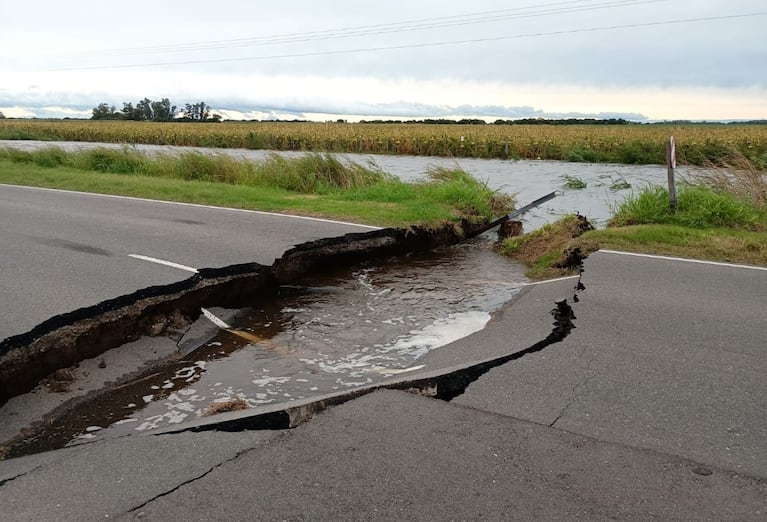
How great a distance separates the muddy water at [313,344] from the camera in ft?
15.7

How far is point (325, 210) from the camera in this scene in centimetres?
1216

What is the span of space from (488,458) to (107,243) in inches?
281

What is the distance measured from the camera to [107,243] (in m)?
8.94

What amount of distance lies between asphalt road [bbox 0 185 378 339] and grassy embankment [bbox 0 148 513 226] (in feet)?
3.55

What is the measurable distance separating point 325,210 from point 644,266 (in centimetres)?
603

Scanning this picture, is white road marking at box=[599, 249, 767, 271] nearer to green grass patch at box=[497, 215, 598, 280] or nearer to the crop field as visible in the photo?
green grass patch at box=[497, 215, 598, 280]

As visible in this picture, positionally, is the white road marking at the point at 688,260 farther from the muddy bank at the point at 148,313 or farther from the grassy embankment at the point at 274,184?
the muddy bank at the point at 148,313

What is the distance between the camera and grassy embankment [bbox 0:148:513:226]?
41.1ft

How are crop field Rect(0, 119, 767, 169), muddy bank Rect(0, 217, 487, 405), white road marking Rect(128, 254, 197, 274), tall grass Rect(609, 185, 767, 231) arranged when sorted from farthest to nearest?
crop field Rect(0, 119, 767, 169) < tall grass Rect(609, 185, 767, 231) < white road marking Rect(128, 254, 197, 274) < muddy bank Rect(0, 217, 487, 405)

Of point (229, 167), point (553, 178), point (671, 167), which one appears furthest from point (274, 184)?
point (553, 178)

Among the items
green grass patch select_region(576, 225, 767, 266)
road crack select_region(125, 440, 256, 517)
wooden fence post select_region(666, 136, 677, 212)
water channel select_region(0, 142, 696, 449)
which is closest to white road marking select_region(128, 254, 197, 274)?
water channel select_region(0, 142, 696, 449)

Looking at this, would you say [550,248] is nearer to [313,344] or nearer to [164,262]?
[313,344]

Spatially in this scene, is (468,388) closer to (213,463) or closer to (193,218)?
(213,463)

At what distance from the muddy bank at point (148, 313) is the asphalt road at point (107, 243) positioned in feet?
0.65
